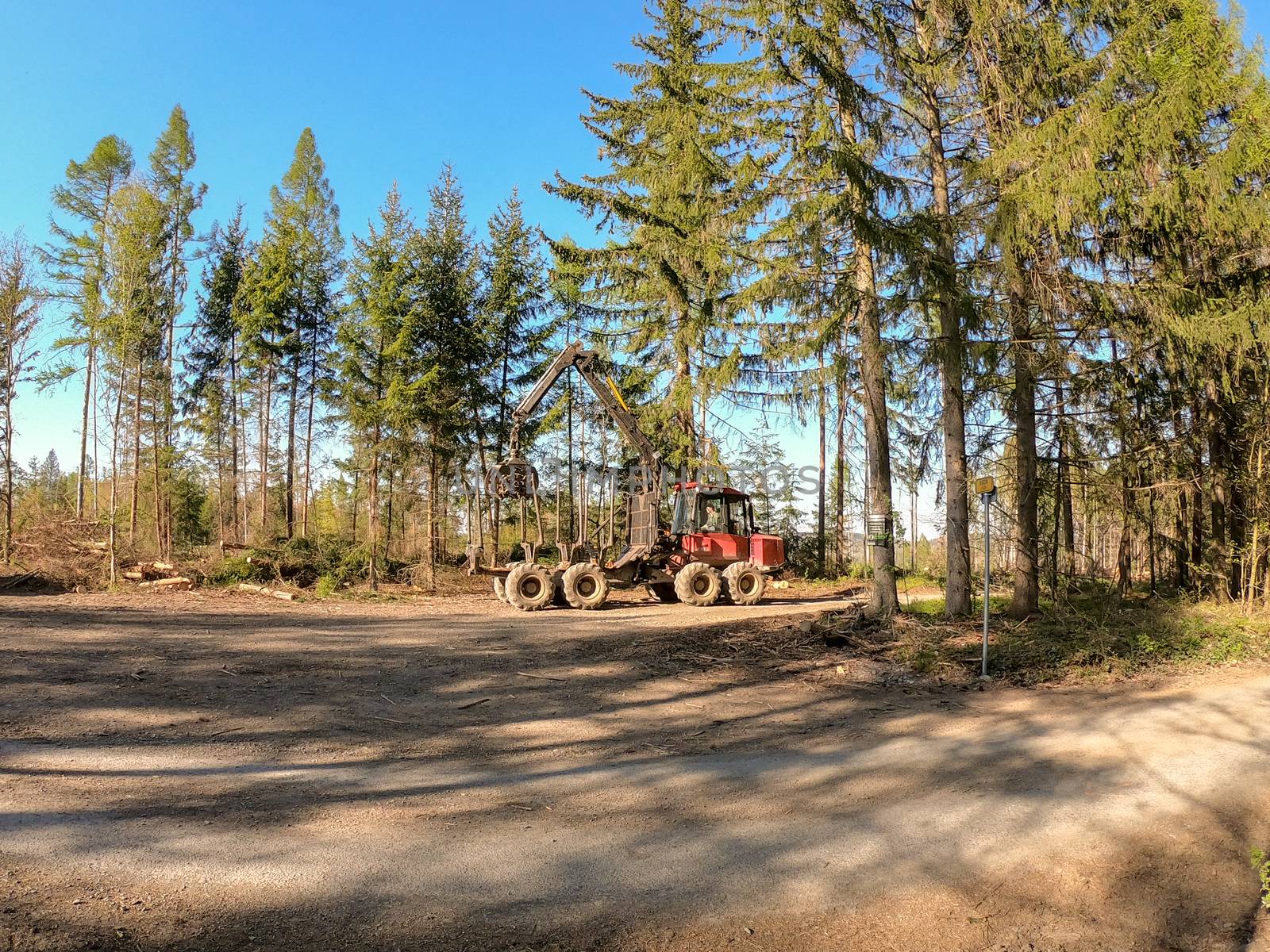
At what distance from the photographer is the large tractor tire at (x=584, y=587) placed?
54.9 ft

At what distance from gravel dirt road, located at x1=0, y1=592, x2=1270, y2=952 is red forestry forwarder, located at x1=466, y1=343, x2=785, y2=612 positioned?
6299mm

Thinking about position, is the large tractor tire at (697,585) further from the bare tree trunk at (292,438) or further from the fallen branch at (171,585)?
the bare tree trunk at (292,438)

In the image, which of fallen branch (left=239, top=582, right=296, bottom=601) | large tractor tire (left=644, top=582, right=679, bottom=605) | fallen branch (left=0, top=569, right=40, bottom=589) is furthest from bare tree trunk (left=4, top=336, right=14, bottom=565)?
large tractor tire (left=644, top=582, right=679, bottom=605)

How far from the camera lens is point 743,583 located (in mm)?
17938

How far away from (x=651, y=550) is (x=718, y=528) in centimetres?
180

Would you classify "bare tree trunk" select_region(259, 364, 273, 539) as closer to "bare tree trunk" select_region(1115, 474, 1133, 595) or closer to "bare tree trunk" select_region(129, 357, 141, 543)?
"bare tree trunk" select_region(129, 357, 141, 543)

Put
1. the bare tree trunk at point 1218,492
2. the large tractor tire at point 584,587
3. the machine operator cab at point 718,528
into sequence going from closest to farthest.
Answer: the bare tree trunk at point 1218,492 → the large tractor tire at point 584,587 → the machine operator cab at point 718,528

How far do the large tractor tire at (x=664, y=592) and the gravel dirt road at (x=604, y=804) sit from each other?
8.17m

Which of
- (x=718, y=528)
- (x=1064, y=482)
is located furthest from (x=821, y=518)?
(x=1064, y=482)

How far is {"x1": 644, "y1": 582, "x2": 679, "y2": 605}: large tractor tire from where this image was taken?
18.7 m

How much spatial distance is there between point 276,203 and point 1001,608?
92.4ft

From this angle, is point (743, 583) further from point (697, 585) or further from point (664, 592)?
point (664, 592)

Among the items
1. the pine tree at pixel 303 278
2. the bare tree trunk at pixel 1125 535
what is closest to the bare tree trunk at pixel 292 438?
the pine tree at pixel 303 278

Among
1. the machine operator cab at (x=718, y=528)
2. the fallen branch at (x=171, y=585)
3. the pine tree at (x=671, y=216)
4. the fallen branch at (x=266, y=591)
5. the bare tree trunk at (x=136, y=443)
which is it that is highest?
the pine tree at (x=671, y=216)
